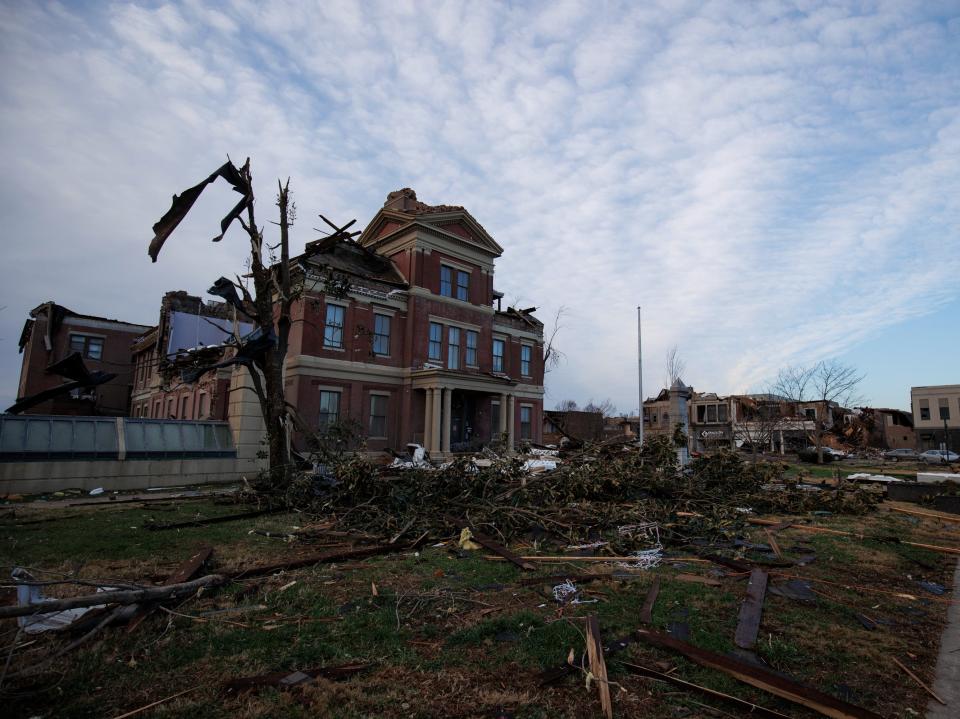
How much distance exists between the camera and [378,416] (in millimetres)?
24578

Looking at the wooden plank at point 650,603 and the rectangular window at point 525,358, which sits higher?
the rectangular window at point 525,358

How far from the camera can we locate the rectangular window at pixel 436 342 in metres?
26.3

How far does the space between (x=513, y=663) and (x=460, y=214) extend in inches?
1015

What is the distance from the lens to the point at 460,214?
90.7 feet

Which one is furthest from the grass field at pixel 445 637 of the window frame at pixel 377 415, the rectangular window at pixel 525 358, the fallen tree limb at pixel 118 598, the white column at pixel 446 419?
the rectangular window at pixel 525 358

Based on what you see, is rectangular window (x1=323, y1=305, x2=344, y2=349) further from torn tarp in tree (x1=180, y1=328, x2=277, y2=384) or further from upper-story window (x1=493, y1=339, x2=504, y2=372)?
upper-story window (x1=493, y1=339, x2=504, y2=372)

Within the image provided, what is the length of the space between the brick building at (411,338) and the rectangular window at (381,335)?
53mm

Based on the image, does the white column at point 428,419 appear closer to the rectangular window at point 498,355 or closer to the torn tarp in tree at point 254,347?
the rectangular window at point 498,355

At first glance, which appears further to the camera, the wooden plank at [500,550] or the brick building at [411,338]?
the brick building at [411,338]

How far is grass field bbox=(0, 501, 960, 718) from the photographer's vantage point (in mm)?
3314

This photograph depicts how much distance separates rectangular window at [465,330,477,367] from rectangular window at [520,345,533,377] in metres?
4.46

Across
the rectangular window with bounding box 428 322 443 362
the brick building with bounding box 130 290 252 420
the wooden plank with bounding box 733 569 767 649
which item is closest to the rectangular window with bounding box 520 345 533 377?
the rectangular window with bounding box 428 322 443 362

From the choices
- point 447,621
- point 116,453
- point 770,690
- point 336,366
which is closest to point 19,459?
point 116,453

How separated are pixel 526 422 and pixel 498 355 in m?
4.42
